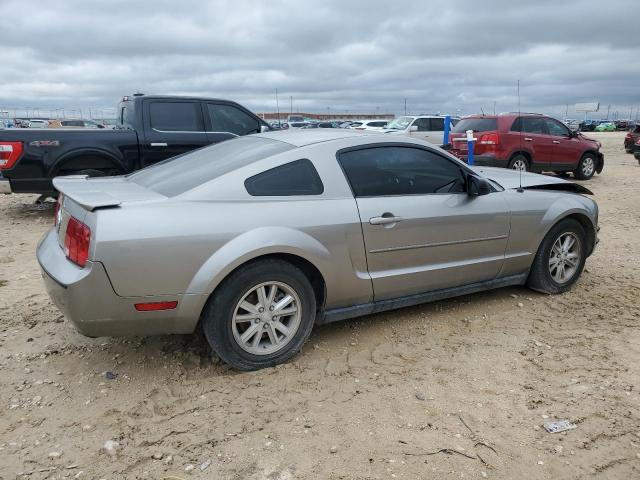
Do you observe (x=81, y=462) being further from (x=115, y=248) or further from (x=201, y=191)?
(x=201, y=191)

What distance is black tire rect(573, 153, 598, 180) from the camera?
13.0 m

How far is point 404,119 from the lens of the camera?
17797 millimetres

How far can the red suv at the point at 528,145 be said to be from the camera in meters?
11.7

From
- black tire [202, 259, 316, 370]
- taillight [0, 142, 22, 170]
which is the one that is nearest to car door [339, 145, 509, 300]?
black tire [202, 259, 316, 370]

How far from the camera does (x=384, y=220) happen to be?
3.62 m

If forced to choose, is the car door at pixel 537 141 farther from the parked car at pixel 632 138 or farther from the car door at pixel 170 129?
the parked car at pixel 632 138

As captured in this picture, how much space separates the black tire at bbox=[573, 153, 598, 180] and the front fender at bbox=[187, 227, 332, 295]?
11678 mm

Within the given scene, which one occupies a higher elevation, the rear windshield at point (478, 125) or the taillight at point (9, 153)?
the rear windshield at point (478, 125)

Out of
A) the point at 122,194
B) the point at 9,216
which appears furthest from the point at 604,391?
the point at 9,216

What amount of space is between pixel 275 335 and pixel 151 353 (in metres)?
0.90

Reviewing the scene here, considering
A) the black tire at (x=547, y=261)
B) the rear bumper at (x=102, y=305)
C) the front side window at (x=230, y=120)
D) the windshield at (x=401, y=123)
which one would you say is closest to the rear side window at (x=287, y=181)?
the rear bumper at (x=102, y=305)

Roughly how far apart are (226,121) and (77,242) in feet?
20.3

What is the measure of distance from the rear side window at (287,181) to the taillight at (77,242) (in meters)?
0.97

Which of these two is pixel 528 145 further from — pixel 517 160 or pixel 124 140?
pixel 124 140
